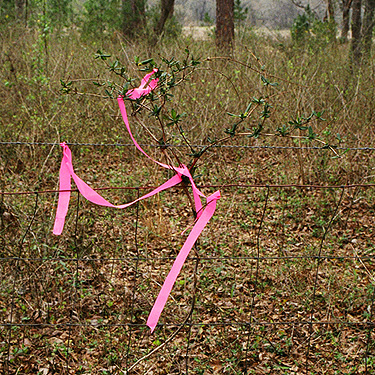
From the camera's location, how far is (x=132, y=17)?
9984mm

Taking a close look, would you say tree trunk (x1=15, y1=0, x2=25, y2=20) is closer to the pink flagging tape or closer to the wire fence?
the wire fence

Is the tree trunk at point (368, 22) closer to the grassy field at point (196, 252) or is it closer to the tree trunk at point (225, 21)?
the grassy field at point (196, 252)

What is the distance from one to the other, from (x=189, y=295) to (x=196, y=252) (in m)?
1.23

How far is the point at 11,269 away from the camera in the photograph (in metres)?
3.26

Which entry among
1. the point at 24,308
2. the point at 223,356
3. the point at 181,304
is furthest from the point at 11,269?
the point at 223,356

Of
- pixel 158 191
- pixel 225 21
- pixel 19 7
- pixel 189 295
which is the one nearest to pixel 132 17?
pixel 225 21

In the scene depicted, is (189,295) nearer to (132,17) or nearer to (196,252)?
(196,252)

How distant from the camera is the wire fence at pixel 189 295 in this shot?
8.81 ft

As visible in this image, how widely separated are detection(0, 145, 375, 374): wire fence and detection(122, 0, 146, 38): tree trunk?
6652 mm

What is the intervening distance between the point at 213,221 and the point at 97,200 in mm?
2196

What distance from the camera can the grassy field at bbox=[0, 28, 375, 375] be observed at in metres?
A: 2.70

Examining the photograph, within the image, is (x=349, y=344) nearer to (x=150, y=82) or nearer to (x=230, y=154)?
(x=150, y=82)

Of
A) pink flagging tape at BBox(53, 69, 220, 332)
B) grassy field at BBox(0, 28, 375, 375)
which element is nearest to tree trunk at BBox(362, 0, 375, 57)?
grassy field at BBox(0, 28, 375, 375)

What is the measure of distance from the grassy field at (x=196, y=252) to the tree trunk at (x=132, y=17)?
422cm
